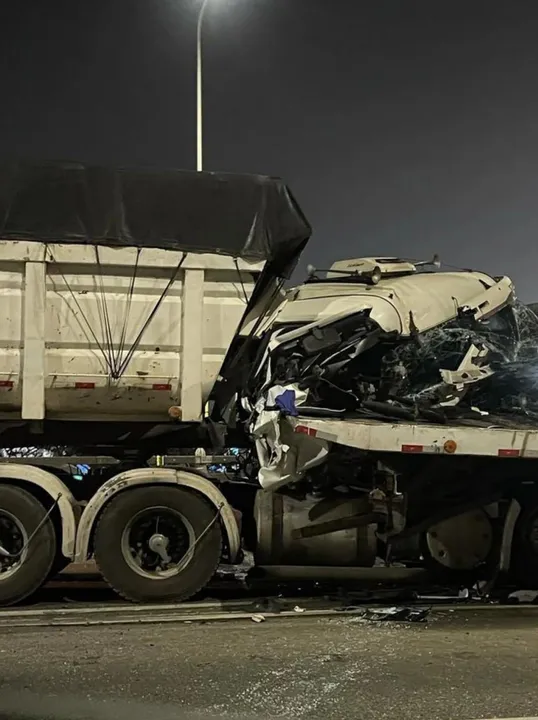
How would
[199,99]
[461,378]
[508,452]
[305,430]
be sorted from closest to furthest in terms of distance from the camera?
1. [305,430]
2. [508,452]
3. [461,378]
4. [199,99]

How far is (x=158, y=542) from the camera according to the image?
6.69m

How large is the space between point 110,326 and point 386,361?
2.39 metres

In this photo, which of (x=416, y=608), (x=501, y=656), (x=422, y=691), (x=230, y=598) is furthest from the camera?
(x=230, y=598)

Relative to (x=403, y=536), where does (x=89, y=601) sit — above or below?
below

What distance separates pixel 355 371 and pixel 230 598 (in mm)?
2273

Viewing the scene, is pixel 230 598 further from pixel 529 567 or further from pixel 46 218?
pixel 46 218

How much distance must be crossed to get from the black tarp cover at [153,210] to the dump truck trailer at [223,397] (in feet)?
0.06

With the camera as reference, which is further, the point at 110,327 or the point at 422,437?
the point at 110,327

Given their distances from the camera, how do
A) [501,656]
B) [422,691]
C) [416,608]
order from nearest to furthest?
[422,691], [501,656], [416,608]

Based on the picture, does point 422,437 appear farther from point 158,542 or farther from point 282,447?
point 158,542

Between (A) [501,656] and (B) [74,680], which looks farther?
(A) [501,656]

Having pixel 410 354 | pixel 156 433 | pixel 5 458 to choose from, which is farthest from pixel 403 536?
pixel 5 458

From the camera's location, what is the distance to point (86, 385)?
6.87 meters

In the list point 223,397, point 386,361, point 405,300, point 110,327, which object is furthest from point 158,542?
point 405,300
